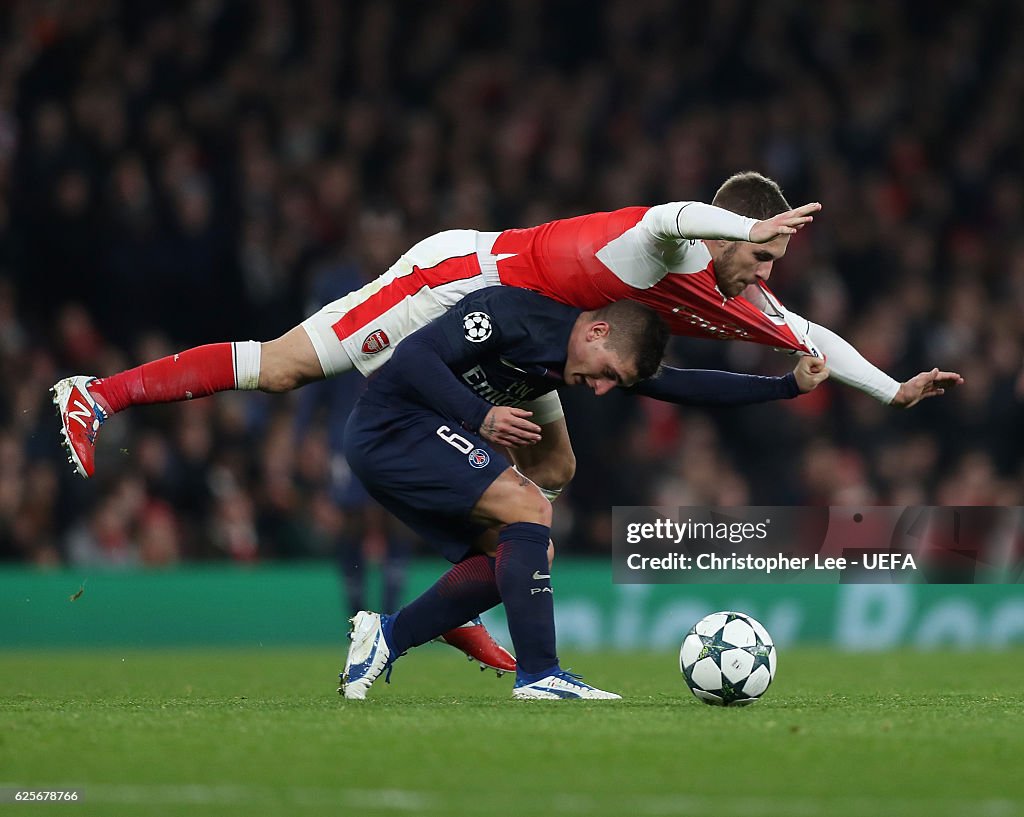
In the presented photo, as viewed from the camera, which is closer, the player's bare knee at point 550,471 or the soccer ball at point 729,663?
the soccer ball at point 729,663

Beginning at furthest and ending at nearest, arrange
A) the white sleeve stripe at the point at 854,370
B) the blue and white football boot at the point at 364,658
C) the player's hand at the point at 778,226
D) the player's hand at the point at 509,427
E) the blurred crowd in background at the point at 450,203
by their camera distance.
→ 1. the blurred crowd in background at the point at 450,203
2. the white sleeve stripe at the point at 854,370
3. the blue and white football boot at the point at 364,658
4. the player's hand at the point at 778,226
5. the player's hand at the point at 509,427

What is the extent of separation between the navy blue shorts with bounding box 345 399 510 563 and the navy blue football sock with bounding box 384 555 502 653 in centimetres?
14

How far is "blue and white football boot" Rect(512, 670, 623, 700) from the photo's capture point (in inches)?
238

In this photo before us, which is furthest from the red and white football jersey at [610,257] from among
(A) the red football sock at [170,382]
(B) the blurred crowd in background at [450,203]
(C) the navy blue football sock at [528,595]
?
(B) the blurred crowd in background at [450,203]

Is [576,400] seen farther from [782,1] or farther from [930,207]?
[782,1]

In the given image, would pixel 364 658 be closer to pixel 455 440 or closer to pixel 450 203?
pixel 455 440

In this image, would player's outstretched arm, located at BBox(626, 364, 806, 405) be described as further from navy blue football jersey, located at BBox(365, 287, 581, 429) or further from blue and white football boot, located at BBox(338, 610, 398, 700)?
blue and white football boot, located at BBox(338, 610, 398, 700)

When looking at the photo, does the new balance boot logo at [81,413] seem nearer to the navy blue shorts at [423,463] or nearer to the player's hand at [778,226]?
the navy blue shorts at [423,463]

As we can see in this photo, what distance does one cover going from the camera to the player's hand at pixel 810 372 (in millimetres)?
6707

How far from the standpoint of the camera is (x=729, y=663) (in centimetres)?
596

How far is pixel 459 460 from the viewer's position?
6.26 m

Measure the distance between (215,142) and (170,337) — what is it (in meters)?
2.07
